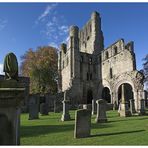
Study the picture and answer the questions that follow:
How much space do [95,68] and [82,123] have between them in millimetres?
39240

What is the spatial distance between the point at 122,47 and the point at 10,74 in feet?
125

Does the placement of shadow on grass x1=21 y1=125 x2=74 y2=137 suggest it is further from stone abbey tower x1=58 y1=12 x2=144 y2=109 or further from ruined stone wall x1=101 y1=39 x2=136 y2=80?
ruined stone wall x1=101 y1=39 x2=136 y2=80

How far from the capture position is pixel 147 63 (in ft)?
152

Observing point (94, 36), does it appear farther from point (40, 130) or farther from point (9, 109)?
point (9, 109)

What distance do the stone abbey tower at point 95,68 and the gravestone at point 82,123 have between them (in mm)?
27200

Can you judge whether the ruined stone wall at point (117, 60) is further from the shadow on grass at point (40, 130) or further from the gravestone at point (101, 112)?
the shadow on grass at point (40, 130)

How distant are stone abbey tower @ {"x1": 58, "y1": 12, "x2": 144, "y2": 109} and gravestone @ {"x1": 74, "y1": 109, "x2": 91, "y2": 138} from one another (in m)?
27.2

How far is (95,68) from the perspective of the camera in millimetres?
48688

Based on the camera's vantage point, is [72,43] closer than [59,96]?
No

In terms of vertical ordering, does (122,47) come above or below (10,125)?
above

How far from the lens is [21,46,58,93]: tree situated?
46.7 metres

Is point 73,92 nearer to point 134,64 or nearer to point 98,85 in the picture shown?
point 98,85

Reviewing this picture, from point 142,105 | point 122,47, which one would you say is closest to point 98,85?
point 122,47

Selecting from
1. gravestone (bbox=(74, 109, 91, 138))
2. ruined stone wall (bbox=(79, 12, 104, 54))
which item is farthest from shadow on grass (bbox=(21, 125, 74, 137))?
ruined stone wall (bbox=(79, 12, 104, 54))
